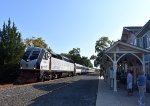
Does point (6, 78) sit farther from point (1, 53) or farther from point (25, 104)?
point (25, 104)

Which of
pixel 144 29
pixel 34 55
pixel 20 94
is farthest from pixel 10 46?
pixel 20 94

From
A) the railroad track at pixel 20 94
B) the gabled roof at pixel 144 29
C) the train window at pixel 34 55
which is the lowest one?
the railroad track at pixel 20 94

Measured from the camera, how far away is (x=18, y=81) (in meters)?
32.0

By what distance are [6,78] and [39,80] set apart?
3.59 m

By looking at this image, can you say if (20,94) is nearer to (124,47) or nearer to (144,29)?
(124,47)

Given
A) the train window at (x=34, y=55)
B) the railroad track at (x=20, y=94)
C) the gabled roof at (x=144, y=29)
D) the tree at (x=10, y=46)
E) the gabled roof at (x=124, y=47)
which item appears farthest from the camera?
the tree at (x=10, y=46)

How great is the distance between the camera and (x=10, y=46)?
3697 cm

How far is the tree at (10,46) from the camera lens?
3616cm

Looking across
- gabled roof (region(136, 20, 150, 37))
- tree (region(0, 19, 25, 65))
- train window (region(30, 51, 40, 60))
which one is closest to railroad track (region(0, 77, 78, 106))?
train window (region(30, 51, 40, 60))

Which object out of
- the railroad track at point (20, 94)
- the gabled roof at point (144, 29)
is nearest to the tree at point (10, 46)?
the railroad track at point (20, 94)

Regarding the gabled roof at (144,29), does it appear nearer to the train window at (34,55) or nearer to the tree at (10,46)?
the train window at (34,55)

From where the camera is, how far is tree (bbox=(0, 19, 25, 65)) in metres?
36.2

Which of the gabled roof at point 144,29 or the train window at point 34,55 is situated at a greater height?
the gabled roof at point 144,29

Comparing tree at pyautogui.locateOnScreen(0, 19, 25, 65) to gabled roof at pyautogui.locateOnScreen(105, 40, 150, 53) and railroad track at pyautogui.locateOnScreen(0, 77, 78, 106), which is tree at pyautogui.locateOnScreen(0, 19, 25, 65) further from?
gabled roof at pyautogui.locateOnScreen(105, 40, 150, 53)
